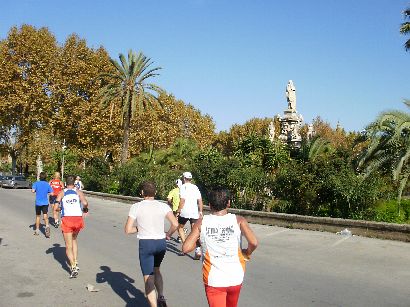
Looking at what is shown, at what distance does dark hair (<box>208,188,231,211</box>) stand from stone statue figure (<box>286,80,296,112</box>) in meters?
21.0

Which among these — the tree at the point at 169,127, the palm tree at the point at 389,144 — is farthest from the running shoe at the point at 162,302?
the tree at the point at 169,127

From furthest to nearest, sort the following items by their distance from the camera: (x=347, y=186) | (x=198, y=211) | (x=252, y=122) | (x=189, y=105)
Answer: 1. (x=252, y=122)
2. (x=189, y=105)
3. (x=347, y=186)
4. (x=198, y=211)

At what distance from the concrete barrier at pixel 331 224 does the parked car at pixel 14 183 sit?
32.9m

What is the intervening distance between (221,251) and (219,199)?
18.3 inches

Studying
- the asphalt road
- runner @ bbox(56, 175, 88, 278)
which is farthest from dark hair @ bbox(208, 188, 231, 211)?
runner @ bbox(56, 175, 88, 278)

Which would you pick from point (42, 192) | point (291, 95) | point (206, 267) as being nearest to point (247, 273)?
point (206, 267)

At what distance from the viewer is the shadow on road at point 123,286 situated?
6180 mm

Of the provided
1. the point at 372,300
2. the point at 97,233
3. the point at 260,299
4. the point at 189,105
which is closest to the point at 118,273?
the point at 260,299

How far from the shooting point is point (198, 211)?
9.43m

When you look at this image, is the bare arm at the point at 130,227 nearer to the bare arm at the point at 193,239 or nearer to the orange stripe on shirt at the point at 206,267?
the bare arm at the point at 193,239

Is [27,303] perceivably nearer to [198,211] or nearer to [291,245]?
[198,211]

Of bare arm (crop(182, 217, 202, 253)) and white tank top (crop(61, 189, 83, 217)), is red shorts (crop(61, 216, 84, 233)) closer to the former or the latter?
white tank top (crop(61, 189, 83, 217))

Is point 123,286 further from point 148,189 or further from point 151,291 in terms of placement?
point 148,189

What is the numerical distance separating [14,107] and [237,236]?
4344cm
